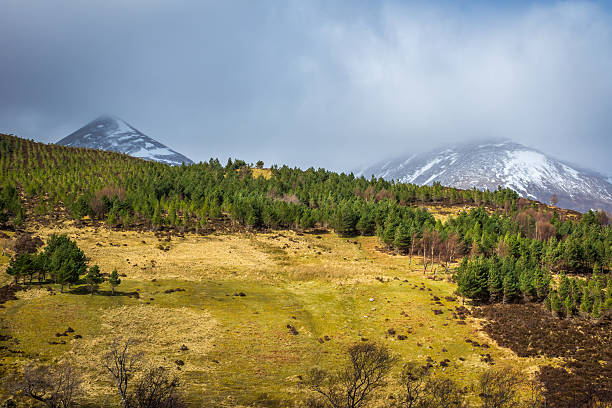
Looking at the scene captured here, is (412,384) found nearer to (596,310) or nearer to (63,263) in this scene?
(596,310)

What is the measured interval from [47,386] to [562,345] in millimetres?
66321

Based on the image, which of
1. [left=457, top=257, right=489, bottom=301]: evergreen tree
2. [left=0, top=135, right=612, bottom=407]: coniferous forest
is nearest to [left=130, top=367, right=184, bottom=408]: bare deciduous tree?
[left=0, top=135, right=612, bottom=407]: coniferous forest

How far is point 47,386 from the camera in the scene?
99.9 feet

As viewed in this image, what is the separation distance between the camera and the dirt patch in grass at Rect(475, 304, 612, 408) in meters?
39.8

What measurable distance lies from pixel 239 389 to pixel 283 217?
365ft

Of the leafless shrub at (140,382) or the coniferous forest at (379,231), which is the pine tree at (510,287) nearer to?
the coniferous forest at (379,231)

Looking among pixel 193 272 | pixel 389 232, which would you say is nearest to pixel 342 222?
pixel 389 232

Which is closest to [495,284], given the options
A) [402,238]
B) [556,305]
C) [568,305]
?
[556,305]

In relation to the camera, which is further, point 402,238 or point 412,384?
point 402,238

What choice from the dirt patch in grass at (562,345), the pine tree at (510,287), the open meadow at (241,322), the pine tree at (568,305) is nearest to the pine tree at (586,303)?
the pine tree at (568,305)

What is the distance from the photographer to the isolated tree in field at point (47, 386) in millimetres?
28237

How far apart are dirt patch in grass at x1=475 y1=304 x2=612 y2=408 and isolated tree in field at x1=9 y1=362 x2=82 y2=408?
48752 mm

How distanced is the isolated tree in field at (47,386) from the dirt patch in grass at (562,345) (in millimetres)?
48752

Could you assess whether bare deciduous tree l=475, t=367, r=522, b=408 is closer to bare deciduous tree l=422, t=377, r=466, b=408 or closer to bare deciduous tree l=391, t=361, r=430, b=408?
bare deciduous tree l=422, t=377, r=466, b=408
